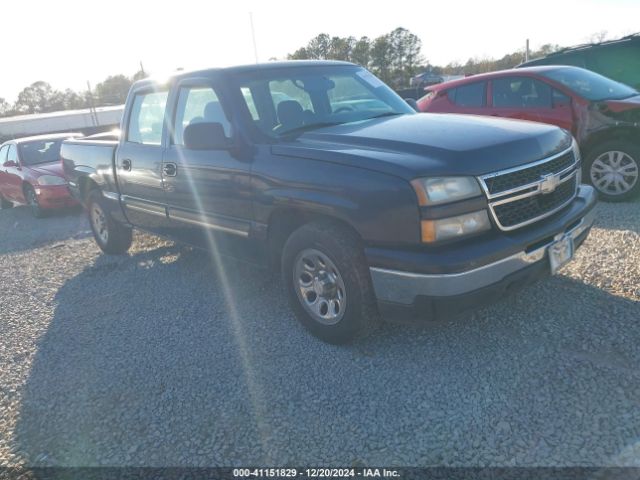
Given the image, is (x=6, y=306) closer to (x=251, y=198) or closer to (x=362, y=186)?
(x=251, y=198)

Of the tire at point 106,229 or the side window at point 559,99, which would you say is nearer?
the tire at point 106,229

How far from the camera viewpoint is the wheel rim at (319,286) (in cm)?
335

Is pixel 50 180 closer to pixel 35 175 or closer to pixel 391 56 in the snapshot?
pixel 35 175

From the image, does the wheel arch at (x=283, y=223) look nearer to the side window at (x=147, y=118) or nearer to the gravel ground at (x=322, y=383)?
the gravel ground at (x=322, y=383)

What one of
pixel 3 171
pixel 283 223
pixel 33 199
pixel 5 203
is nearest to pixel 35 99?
pixel 5 203

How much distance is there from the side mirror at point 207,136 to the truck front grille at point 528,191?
1.85m

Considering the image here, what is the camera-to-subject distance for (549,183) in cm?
323

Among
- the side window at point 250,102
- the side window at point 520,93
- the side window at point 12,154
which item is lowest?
the side window at point 12,154

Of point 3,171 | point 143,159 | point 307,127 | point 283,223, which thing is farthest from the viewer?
point 3,171

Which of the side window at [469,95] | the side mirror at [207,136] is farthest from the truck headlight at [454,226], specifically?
the side window at [469,95]

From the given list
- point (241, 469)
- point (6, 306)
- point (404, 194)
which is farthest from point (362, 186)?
point (6, 306)

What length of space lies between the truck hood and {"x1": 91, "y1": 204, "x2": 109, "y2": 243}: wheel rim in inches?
145

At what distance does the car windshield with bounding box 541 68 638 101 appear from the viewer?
6.45m

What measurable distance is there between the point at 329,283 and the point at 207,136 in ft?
4.51
